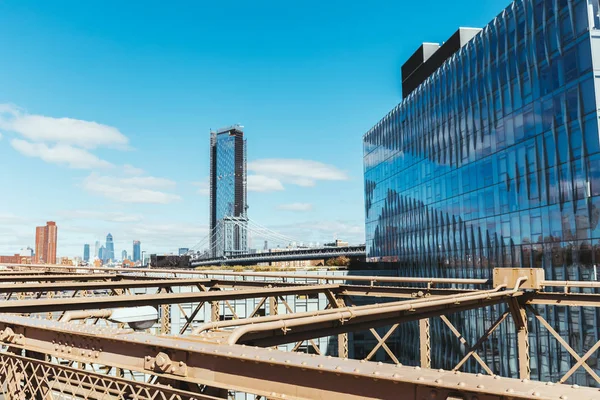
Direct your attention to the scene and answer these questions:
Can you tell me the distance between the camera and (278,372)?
3.83 m

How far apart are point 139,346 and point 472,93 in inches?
1595

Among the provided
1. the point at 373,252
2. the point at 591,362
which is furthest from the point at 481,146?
the point at 373,252

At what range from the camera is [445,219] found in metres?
45.9

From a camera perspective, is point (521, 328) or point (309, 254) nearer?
point (521, 328)

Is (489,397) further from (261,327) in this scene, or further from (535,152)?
(535,152)

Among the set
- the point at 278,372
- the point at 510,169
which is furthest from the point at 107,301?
the point at 510,169

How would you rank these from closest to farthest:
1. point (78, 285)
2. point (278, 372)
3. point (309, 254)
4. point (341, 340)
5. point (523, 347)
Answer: point (278, 372), point (523, 347), point (78, 285), point (341, 340), point (309, 254)

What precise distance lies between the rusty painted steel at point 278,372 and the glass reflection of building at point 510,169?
27.6m

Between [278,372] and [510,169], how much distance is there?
113ft

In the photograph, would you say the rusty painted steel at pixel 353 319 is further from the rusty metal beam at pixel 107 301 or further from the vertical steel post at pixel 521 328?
the rusty metal beam at pixel 107 301

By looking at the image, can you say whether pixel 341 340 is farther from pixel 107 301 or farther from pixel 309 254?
pixel 309 254

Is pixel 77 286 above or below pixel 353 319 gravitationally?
Result: above

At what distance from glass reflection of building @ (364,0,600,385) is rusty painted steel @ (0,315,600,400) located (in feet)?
90.5

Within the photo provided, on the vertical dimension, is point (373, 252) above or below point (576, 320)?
above
